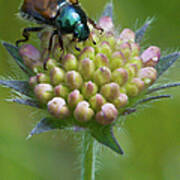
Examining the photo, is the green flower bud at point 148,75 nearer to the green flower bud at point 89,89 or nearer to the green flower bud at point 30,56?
the green flower bud at point 89,89

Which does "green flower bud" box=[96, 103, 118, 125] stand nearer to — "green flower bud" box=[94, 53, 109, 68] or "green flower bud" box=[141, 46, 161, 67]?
"green flower bud" box=[94, 53, 109, 68]

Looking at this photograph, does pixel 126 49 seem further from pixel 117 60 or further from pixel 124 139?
pixel 124 139

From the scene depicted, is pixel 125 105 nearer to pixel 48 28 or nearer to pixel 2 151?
pixel 48 28

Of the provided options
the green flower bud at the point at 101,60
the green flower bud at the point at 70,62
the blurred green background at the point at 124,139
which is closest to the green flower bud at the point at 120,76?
the green flower bud at the point at 101,60

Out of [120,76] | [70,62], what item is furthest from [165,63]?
[70,62]

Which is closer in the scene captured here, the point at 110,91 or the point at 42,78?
the point at 110,91
